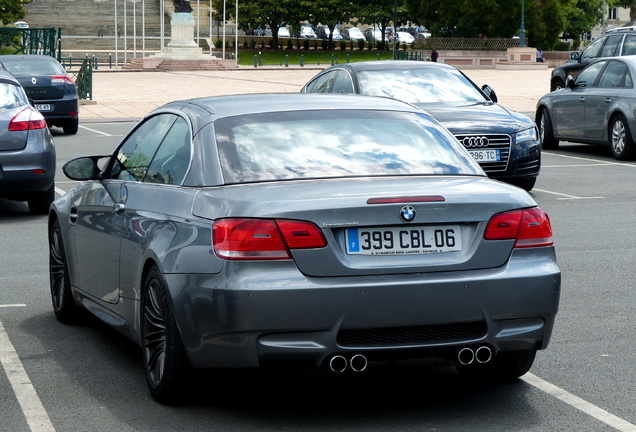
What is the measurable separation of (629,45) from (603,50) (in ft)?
5.08

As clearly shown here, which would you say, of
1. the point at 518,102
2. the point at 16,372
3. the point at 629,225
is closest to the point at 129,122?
the point at 518,102

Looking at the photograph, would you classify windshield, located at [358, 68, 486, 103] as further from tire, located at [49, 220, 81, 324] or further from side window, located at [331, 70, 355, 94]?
tire, located at [49, 220, 81, 324]

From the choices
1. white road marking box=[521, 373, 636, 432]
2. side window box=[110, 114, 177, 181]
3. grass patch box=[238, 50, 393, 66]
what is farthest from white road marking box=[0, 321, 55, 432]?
grass patch box=[238, 50, 393, 66]

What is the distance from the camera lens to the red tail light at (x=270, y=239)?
5.21 metres

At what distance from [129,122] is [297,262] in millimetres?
23815

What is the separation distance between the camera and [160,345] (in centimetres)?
580

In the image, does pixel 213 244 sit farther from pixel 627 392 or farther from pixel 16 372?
pixel 627 392

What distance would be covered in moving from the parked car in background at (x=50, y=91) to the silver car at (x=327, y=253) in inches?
754

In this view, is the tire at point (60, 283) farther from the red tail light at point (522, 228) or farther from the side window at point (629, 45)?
the side window at point (629, 45)

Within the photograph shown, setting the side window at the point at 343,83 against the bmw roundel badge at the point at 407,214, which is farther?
the side window at the point at 343,83

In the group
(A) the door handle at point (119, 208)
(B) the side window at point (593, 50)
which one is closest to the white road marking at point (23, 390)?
(A) the door handle at point (119, 208)

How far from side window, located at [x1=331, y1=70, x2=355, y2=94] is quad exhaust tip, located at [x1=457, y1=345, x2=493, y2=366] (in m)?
10.1

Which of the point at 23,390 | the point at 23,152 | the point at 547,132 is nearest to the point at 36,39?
the point at 547,132

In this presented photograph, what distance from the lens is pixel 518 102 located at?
35250mm
